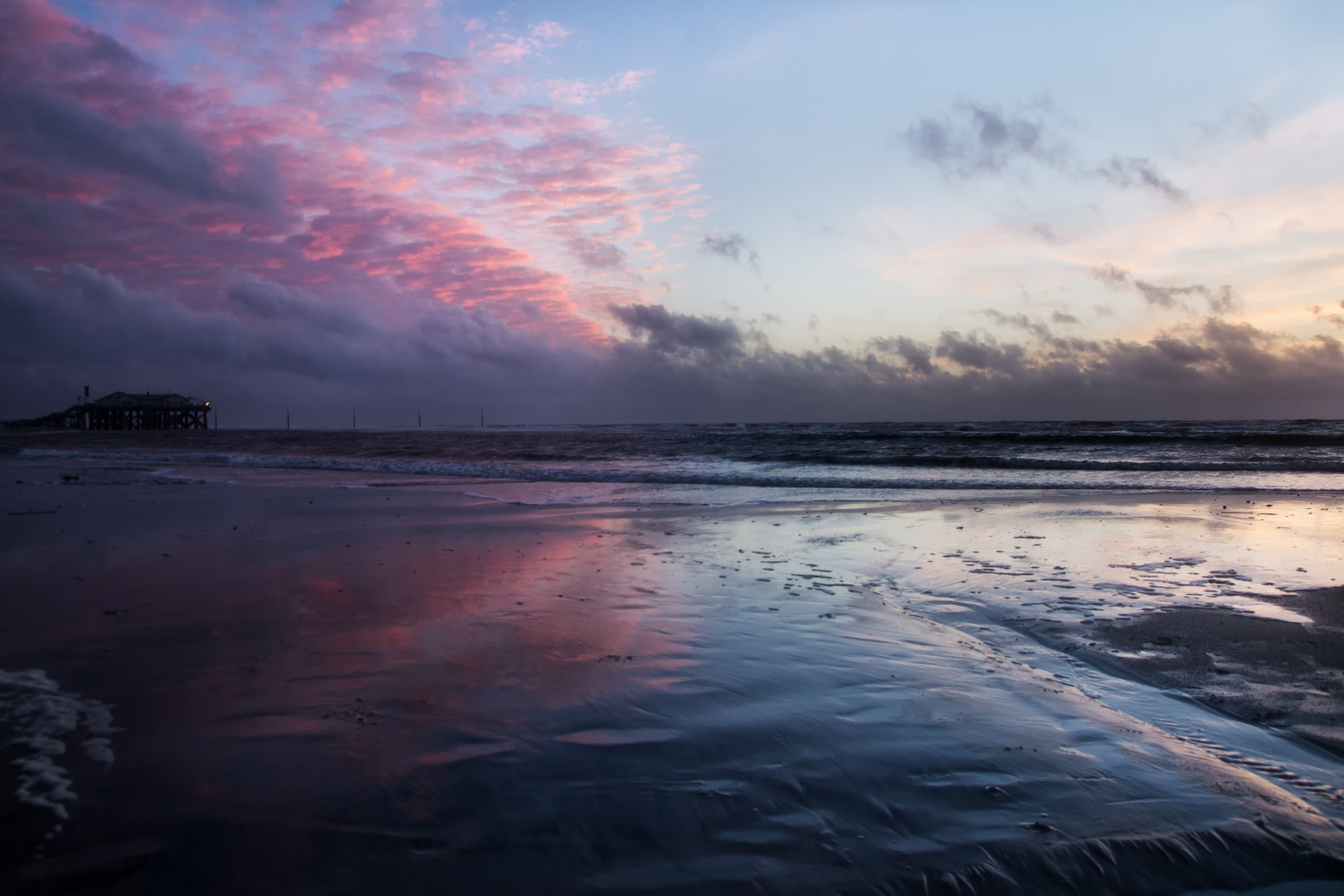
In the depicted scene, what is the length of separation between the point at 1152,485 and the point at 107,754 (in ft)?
62.1

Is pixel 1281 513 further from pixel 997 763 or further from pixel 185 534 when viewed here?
pixel 185 534

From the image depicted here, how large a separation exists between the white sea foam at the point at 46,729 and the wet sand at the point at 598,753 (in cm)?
4

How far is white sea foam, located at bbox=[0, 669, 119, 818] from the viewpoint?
243 cm

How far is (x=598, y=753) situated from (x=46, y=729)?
2.45 meters

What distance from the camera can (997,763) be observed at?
9.11 ft

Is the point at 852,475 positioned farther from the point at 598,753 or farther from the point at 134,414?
the point at 134,414

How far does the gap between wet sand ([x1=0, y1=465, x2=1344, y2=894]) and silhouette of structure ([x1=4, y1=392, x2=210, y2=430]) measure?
111 m

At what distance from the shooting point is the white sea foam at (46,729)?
7.98ft

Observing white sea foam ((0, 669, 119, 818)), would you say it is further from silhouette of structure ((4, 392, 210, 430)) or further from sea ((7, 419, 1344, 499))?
silhouette of structure ((4, 392, 210, 430))

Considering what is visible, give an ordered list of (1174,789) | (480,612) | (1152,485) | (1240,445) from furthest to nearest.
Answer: (1240,445) → (1152,485) → (480,612) → (1174,789)

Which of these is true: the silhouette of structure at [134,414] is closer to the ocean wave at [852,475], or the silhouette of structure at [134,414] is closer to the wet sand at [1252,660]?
the ocean wave at [852,475]

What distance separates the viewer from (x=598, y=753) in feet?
9.21

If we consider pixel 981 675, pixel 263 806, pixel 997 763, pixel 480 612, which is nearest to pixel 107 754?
pixel 263 806

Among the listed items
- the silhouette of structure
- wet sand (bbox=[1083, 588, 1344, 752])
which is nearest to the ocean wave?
wet sand (bbox=[1083, 588, 1344, 752])
